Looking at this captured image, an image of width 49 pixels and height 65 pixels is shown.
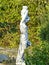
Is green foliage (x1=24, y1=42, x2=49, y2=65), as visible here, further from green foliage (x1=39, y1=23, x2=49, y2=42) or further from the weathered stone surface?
the weathered stone surface

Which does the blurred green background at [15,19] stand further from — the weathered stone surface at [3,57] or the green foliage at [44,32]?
the green foliage at [44,32]

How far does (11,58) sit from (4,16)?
182cm

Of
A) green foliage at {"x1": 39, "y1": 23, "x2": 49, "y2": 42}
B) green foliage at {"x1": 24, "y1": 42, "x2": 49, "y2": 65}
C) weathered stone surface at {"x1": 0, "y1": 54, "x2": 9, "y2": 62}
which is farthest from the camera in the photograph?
weathered stone surface at {"x1": 0, "y1": 54, "x2": 9, "y2": 62}

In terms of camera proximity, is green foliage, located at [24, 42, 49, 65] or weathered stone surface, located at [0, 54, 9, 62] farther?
weathered stone surface, located at [0, 54, 9, 62]

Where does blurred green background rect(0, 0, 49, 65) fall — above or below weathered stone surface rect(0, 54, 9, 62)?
above

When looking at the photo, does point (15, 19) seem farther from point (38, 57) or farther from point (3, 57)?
point (38, 57)

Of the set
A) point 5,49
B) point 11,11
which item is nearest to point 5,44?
point 5,49

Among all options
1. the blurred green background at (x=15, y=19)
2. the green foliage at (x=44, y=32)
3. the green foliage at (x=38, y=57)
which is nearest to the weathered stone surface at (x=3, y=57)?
the blurred green background at (x=15, y=19)

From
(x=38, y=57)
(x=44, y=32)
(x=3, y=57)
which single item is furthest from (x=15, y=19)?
(x=38, y=57)

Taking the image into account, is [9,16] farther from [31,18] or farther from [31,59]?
[31,59]

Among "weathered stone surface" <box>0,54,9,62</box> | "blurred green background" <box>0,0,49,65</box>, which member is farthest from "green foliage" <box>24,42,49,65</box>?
"blurred green background" <box>0,0,49,65</box>

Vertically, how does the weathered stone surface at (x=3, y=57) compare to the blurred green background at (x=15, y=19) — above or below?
below

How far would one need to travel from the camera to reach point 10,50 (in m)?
9.56

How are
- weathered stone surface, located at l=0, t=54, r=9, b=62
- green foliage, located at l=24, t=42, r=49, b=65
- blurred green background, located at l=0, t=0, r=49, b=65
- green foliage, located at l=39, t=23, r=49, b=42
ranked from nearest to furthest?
green foliage, located at l=24, t=42, r=49, b=65 < green foliage, located at l=39, t=23, r=49, b=42 < weathered stone surface, located at l=0, t=54, r=9, b=62 < blurred green background, located at l=0, t=0, r=49, b=65
